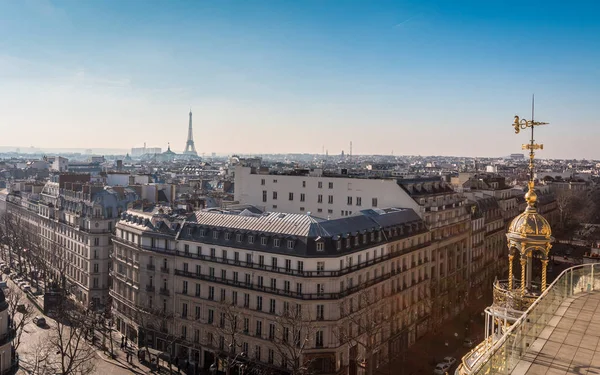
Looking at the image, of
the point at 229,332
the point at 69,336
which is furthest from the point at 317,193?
the point at 69,336

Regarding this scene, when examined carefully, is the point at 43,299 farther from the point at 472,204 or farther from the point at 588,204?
the point at 588,204

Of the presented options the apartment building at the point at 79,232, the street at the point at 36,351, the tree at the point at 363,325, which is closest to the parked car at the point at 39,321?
the street at the point at 36,351

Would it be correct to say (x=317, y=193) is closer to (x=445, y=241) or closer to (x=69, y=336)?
(x=445, y=241)

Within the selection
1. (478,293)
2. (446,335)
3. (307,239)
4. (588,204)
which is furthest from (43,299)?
(588,204)

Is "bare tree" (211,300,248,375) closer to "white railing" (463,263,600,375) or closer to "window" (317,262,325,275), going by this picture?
"window" (317,262,325,275)

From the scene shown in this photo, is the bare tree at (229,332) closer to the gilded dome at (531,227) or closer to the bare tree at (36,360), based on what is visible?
the bare tree at (36,360)
